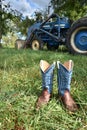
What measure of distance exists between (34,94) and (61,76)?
41 centimetres

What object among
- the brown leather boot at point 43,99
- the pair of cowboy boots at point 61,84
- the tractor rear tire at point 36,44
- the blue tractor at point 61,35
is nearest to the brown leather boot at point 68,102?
the pair of cowboy boots at point 61,84

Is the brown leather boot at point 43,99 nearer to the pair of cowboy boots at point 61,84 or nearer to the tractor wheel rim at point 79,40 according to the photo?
the pair of cowboy boots at point 61,84

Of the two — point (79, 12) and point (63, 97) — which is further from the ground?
point (79, 12)

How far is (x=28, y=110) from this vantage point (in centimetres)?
270

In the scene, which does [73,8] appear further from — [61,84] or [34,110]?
[34,110]

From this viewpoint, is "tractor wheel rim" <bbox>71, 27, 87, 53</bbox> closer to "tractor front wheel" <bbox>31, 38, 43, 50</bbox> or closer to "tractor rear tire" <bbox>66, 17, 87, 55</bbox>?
"tractor rear tire" <bbox>66, 17, 87, 55</bbox>

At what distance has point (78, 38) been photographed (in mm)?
8008

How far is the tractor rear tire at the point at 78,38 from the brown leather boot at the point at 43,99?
4994 mm

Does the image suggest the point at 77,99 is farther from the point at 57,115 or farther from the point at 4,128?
the point at 4,128

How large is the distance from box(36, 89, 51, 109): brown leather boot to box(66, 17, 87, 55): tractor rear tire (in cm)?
499

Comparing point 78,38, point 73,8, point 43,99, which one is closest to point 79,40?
point 78,38

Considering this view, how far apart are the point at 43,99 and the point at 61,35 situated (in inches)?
278

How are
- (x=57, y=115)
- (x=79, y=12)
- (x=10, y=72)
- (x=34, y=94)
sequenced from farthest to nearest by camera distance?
(x=79, y=12) < (x=10, y=72) < (x=34, y=94) < (x=57, y=115)

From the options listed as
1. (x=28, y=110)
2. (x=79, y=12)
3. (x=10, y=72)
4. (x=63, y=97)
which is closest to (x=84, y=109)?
(x=63, y=97)
